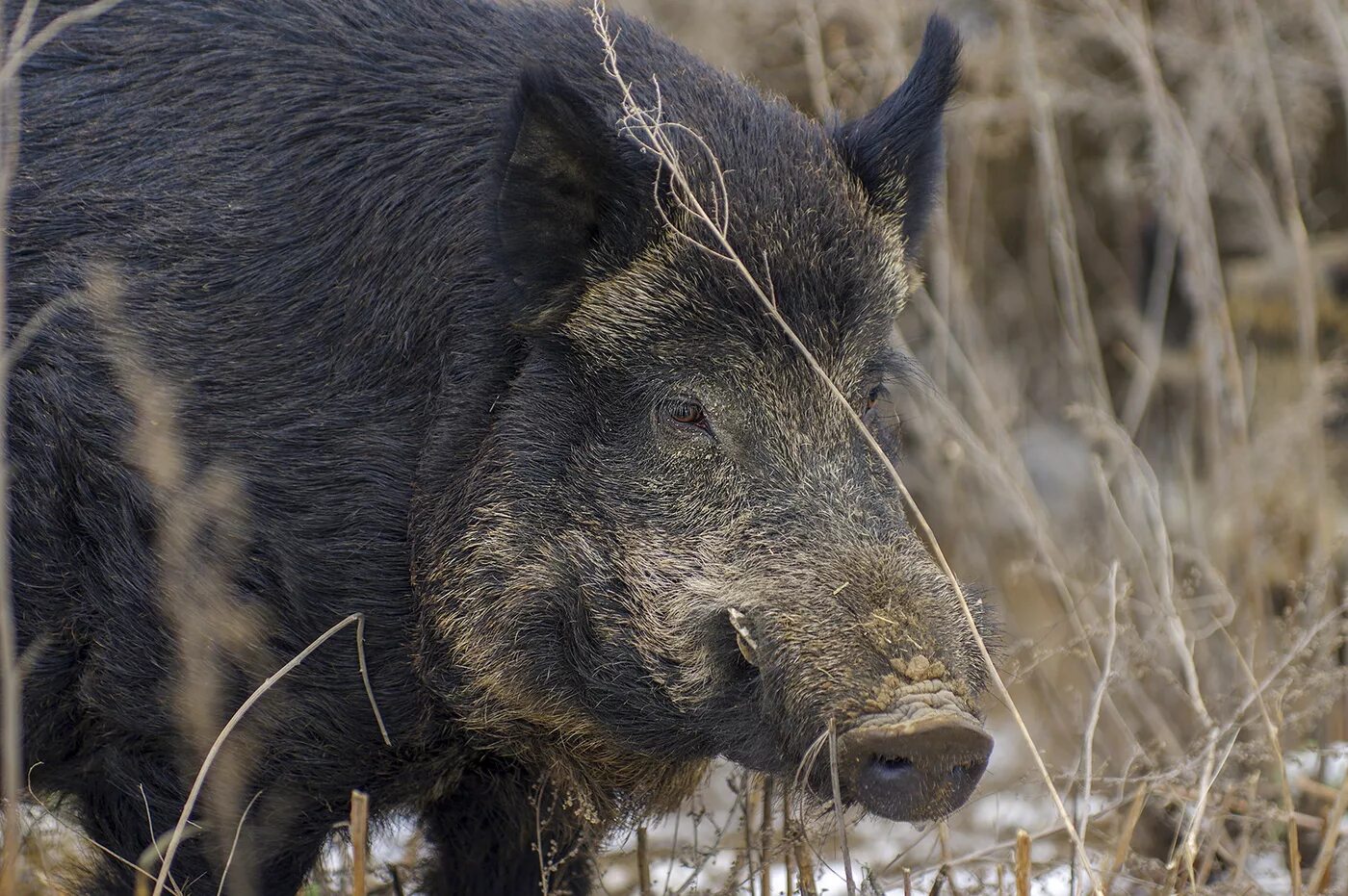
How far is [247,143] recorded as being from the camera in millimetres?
3336

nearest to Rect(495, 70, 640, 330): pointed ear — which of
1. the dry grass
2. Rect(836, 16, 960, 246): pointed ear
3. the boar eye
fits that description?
the boar eye

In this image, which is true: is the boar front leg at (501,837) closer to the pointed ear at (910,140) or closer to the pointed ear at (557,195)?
the pointed ear at (557,195)

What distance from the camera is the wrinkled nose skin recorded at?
2445 millimetres

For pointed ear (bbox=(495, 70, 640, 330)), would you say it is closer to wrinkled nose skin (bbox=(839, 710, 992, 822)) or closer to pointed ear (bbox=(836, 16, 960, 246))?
pointed ear (bbox=(836, 16, 960, 246))

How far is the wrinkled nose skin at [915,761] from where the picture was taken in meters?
2.45

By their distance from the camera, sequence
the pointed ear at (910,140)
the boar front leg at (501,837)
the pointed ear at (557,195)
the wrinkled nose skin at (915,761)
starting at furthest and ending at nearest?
the boar front leg at (501,837), the pointed ear at (910,140), the pointed ear at (557,195), the wrinkled nose skin at (915,761)

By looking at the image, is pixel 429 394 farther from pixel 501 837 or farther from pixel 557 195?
pixel 501 837

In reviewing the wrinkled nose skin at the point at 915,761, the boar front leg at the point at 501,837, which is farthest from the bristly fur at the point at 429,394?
the wrinkled nose skin at the point at 915,761

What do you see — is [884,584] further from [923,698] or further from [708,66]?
[708,66]

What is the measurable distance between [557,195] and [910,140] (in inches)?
33.5

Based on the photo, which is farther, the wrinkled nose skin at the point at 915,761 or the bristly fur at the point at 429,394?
the bristly fur at the point at 429,394

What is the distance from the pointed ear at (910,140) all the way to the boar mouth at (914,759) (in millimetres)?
1296

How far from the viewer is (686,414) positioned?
3.02m

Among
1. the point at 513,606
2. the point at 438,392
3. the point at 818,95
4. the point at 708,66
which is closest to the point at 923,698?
the point at 513,606
